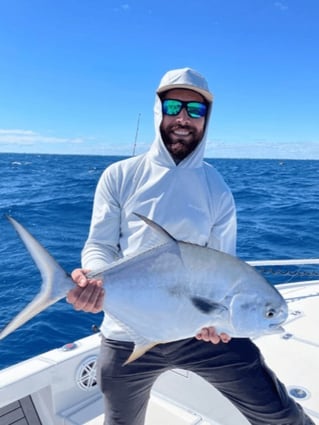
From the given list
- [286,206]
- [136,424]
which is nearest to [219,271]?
[136,424]

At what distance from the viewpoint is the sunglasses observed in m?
2.23

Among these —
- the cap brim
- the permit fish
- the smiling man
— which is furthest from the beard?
the permit fish

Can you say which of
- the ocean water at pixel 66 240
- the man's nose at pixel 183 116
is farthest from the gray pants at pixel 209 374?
the ocean water at pixel 66 240

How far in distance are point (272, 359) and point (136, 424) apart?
152 centimetres

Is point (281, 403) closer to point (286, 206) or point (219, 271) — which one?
point (219, 271)

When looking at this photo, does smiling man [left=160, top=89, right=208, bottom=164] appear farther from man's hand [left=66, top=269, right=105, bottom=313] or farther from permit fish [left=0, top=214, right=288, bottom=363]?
man's hand [left=66, top=269, right=105, bottom=313]

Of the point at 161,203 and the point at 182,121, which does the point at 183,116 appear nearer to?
the point at 182,121

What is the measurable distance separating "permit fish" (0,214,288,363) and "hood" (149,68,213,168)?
614mm

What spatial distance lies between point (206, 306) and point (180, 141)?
3.03ft

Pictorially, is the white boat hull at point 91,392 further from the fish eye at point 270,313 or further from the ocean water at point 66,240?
the ocean water at point 66,240

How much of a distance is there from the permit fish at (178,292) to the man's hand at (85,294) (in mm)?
31

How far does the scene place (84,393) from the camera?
124 inches

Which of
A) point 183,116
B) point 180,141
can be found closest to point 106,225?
point 180,141

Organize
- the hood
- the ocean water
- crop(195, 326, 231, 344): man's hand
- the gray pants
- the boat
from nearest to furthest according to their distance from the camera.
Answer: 1. crop(195, 326, 231, 344): man's hand
2. the gray pants
3. the hood
4. the boat
5. the ocean water
